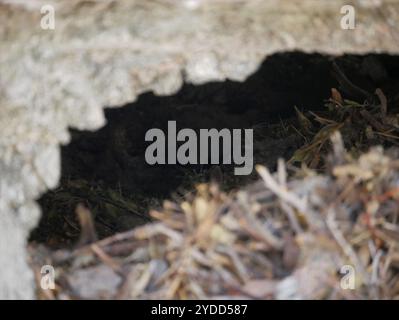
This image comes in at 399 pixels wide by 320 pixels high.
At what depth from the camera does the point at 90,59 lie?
1289 millimetres

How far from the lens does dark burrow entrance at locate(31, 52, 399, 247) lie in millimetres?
1713

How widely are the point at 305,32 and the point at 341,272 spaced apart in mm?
617

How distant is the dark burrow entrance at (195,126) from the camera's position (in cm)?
171

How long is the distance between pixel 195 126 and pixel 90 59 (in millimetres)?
638

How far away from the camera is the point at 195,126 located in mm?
1858

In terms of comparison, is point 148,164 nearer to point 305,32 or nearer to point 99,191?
point 99,191

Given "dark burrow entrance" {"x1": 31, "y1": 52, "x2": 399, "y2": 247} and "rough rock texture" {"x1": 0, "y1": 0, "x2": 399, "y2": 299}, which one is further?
"dark burrow entrance" {"x1": 31, "y1": 52, "x2": 399, "y2": 247}

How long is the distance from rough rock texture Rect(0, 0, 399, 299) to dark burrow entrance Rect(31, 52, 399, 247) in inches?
14.3

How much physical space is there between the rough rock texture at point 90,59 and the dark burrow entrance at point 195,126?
363 millimetres

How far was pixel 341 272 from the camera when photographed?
1092mm

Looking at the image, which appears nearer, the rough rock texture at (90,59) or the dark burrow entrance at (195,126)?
the rough rock texture at (90,59)

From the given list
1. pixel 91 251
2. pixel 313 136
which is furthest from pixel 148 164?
pixel 91 251

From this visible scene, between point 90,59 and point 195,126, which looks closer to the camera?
point 90,59
